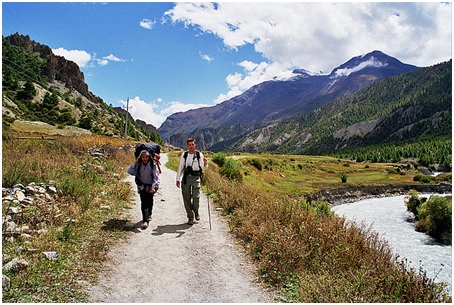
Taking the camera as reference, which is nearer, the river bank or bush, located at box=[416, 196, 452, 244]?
bush, located at box=[416, 196, 452, 244]

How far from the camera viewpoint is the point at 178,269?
21.5 feet

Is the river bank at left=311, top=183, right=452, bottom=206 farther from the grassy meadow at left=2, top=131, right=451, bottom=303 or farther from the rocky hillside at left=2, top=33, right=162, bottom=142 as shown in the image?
the rocky hillside at left=2, top=33, right=162, bottom=142

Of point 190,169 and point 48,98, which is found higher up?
point 48,98

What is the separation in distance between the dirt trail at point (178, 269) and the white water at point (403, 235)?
10.5 m

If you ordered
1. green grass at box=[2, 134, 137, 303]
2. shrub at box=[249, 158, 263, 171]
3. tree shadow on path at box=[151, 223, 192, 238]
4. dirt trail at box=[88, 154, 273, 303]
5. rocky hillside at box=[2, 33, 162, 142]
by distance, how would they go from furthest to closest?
rocky hillside at box=[2, 33, 162, 142], shrub at box=[249, 158, 263, 171], tree shadow on path at box=[151, 223, 192, 238], dirt trail at box=[88, 154, 273, 303], green grass at box=[2, 134, 137, 303]

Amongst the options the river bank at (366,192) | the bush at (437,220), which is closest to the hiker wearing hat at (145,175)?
the bush at (437,220)

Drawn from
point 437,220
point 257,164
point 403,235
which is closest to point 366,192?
point 257,164

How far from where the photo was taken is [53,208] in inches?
324

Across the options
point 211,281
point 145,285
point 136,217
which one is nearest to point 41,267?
point 145,285

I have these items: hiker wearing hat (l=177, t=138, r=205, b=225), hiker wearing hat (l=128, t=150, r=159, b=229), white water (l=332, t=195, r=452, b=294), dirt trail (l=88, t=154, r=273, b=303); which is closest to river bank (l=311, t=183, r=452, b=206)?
white water (l=332, t=195, r=452, b=294)

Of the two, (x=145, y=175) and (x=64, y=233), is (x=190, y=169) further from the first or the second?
(x=64, y=233)

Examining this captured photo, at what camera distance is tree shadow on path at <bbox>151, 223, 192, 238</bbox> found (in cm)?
911

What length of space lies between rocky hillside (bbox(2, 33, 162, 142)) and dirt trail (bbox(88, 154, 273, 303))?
34.7 metres

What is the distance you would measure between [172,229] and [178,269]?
3.03 metres
